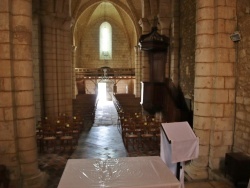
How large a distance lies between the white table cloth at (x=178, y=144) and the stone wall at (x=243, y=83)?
6.75ft

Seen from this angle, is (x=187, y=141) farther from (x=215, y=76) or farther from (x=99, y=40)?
(x=99, y=40)

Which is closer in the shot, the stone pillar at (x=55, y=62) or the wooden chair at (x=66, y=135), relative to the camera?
the wooden chair at (x=66, y=135)

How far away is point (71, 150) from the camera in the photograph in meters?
9.34

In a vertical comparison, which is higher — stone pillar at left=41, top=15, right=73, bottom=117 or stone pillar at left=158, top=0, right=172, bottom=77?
stone pillar at left=158, top=0, right=172, bottom=77

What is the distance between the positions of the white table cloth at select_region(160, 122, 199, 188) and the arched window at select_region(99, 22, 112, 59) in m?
26.8

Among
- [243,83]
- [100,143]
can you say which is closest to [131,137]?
[100,143]

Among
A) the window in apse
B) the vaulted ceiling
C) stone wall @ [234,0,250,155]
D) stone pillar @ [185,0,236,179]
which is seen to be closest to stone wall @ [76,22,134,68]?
the vaulted ceiling

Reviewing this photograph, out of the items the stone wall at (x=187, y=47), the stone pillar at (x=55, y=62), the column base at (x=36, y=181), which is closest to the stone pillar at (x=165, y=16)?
the stone wall at (x=187, y=47)

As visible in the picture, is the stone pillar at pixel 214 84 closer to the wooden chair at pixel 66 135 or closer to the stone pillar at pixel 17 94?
the stone pillar at pixel 17 94

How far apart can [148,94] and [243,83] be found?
22.2 ft

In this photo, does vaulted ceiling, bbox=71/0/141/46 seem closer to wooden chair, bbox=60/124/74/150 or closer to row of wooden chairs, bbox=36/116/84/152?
row of wooden chairs, bbox=36/116/84/152

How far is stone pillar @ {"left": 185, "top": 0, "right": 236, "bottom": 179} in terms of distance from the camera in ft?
20.6

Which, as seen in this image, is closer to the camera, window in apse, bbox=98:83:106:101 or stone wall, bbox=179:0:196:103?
stone wall, bbox=179:0:196:103

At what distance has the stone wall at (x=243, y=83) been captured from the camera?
19.3ft
